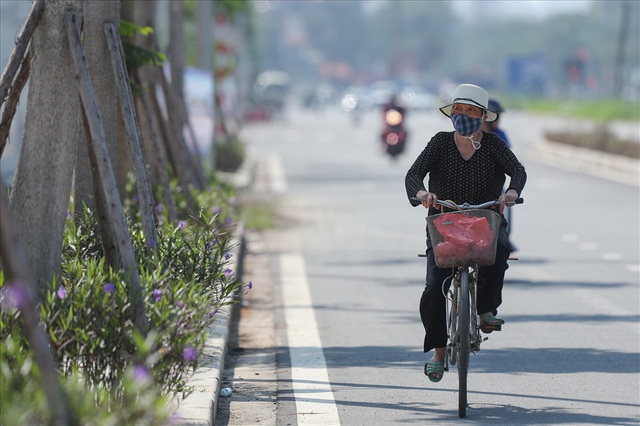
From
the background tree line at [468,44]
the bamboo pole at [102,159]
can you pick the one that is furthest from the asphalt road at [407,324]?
the background tree line at [468,44]

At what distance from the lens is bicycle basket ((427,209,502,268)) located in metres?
7.73

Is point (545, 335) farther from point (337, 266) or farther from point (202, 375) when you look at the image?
point (337, 266)

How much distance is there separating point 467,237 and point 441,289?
474mm

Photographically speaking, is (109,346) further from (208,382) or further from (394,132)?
(394,132)

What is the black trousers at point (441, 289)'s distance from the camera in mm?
8070

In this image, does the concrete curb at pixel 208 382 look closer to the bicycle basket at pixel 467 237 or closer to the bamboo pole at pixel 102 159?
the bamboo pole at pixel 102 159

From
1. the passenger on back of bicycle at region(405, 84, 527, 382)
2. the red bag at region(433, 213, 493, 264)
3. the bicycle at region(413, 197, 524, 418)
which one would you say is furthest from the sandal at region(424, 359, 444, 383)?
the red bag at region(433, 213, 493, 264)

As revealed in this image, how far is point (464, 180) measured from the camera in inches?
321

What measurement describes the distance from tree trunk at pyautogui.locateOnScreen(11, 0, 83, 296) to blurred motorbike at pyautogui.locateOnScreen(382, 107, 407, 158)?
20.2 metres

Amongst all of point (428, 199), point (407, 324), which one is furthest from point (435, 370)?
point (407, 324)

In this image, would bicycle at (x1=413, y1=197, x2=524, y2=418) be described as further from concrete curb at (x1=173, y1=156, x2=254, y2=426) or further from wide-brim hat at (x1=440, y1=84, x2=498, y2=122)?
concrete curb at (x1=173, y1=156, x2=254, y2=426)

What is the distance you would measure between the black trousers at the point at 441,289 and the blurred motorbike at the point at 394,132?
2042 cm

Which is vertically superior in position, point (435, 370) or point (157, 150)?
point (157, 150)

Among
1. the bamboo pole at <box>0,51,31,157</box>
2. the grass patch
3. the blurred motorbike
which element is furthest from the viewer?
the grass patch
